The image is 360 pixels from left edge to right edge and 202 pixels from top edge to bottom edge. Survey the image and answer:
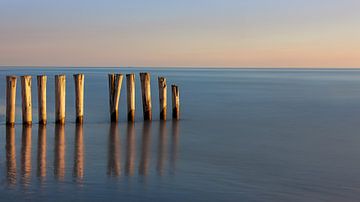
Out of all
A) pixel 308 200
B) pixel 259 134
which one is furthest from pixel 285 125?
pixel 308 200

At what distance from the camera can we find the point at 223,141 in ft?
48.9

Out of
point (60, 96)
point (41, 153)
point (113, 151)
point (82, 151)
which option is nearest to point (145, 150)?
point (113, 151)

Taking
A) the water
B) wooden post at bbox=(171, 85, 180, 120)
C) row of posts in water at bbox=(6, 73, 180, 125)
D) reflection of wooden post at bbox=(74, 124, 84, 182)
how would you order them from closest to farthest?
the water → reflection of wooden post at bbox=(74, 124, 84, 182) → row of posts in water at bbox=(6, 73, 180, 125) → wooden post at bbox=(171, 85, 180, 120)

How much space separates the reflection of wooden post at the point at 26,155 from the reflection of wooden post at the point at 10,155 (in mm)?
160

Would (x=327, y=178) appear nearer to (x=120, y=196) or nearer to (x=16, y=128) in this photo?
(x=120, y=196)

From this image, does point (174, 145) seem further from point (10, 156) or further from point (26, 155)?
point (10, 156)

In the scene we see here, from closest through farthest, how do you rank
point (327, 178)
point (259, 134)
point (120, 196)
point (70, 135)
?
1. point (120, 196)
2. point (327, 178)
3. point (70, 135)
4. point (259, 134)

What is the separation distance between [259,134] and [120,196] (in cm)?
887

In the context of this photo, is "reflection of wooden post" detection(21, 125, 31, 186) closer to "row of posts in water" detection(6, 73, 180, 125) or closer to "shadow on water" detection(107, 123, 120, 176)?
"row of posts in water" detection(6, 73, 180, 125)

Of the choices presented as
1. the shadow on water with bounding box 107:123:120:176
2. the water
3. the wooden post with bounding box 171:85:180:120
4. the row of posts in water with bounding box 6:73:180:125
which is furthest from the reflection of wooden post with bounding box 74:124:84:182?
the wooden post with bounding box 171:85:180:120

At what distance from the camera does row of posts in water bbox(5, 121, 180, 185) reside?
10227 mm

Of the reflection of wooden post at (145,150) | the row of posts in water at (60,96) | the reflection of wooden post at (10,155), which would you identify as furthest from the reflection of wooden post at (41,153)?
the reflection of wooden post at (145,150)

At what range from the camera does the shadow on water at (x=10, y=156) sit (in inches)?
370

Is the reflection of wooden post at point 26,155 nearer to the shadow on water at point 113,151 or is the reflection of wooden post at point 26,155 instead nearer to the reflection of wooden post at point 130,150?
the shadow on water at point 113,151
